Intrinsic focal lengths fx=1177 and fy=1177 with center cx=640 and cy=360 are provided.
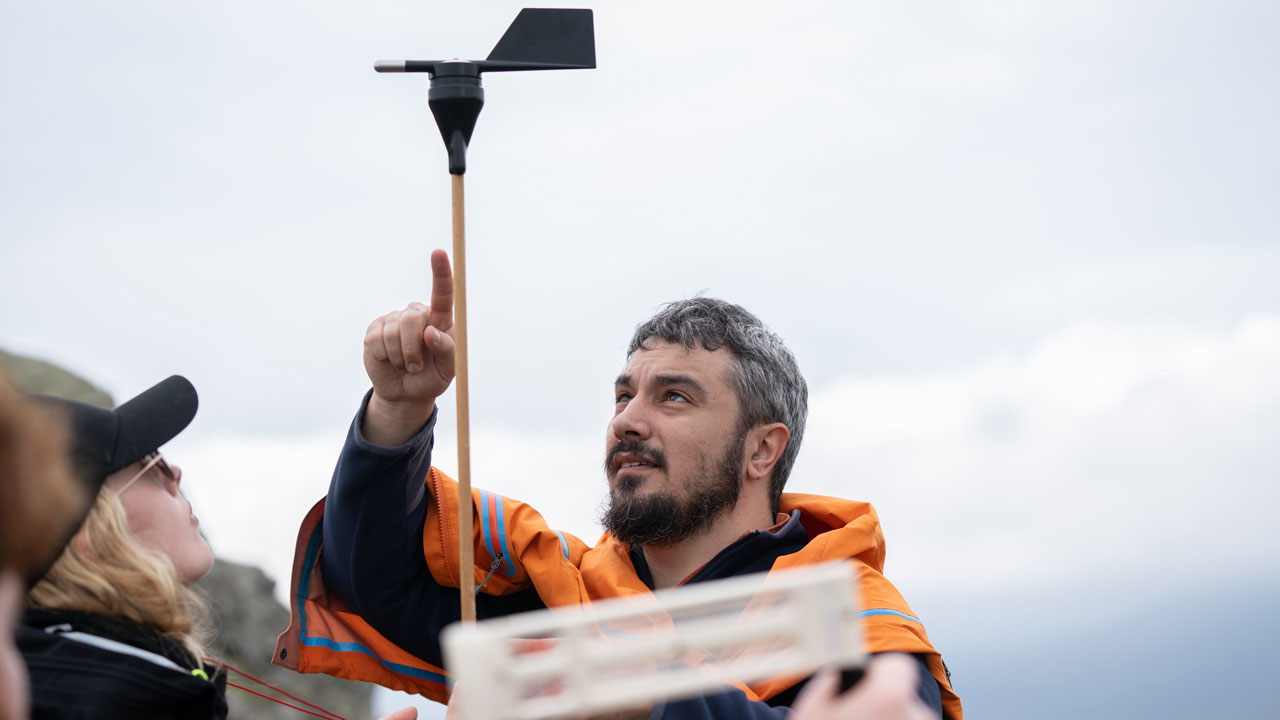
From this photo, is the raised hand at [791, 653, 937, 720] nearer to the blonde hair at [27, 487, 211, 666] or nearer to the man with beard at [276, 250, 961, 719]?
the blonde hair at [27, 487, 211, 666]

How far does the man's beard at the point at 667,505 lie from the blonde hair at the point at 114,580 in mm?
1486

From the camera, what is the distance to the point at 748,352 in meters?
3.62

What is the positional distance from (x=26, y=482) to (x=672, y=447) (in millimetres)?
2452

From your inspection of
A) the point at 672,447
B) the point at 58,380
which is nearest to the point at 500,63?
the point at 672,447

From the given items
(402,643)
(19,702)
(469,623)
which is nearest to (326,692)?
(402,643)

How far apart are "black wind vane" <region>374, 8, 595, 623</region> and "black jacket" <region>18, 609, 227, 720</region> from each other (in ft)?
1.94

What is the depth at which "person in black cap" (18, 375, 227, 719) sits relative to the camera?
68.1 inches

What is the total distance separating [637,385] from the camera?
3549 mm

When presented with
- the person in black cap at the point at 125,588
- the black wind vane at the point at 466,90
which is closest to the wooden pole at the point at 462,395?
the black wind vane at the point at 466,90

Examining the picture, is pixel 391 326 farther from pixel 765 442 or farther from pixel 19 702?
pixel 19 702

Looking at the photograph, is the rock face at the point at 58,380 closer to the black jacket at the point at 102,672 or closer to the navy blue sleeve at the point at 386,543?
the navy blue sleeve at the point at 386,543

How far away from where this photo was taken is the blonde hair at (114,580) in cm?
182

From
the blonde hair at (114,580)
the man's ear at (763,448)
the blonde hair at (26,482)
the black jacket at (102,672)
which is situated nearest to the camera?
the blonde hair at (26,482)

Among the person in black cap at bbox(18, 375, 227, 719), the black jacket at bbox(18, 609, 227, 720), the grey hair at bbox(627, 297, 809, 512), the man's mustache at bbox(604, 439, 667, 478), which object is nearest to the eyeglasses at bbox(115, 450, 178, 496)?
the person in black cap at bbox(18, 375, 227, 719)
